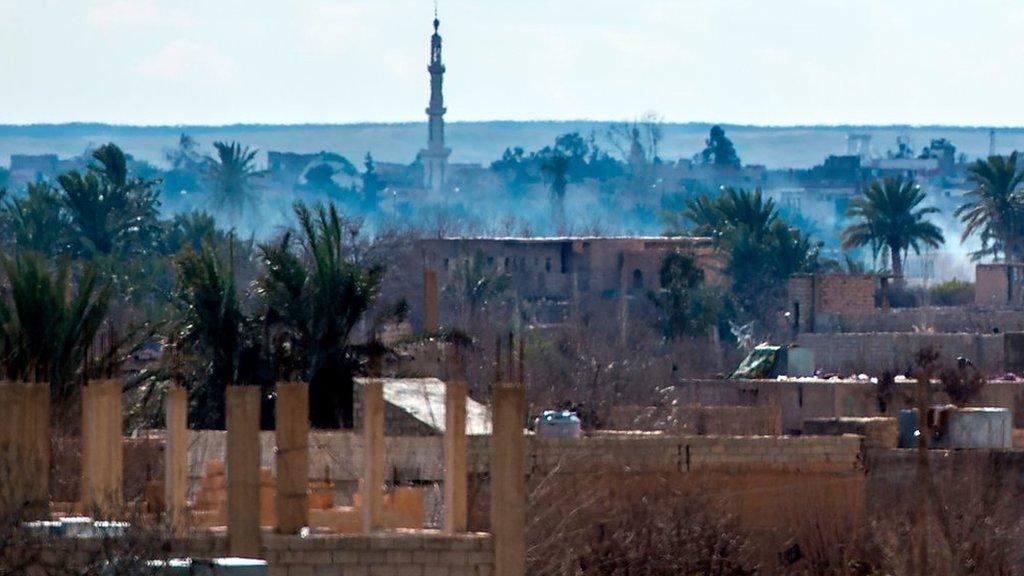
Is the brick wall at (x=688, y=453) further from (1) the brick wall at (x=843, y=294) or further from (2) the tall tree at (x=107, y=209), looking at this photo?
(2) the tall tree at (x=107, y=209)

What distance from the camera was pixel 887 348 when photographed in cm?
4875

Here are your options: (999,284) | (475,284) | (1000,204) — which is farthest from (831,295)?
(1000,204)

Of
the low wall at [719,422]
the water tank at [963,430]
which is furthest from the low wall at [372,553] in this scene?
the low wall at [719,422]

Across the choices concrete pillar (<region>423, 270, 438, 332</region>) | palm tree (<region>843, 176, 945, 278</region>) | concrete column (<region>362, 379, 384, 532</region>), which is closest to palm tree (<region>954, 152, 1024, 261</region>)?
palm tree (<region>843, 176, 945, 278</region>)

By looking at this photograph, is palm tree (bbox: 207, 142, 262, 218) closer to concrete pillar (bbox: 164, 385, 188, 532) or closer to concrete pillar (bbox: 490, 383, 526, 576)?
concrete pillar (bbox: 164, 385, 188, 532)

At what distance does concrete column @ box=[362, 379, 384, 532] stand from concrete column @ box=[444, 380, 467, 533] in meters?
0.39

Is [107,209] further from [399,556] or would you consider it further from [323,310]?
[399,556]

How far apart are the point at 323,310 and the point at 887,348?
18.0m

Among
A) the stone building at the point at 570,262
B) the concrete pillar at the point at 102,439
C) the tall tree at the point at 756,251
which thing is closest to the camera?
the concrete pillar at the point at 102,439

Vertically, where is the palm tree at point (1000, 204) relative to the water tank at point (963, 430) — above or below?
above

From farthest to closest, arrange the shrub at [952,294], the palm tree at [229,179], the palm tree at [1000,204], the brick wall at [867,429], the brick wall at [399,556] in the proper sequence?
the palm tree at [229,179]
the shrub at [952,294]
the palm tree at [1000,204]
the brick wall at [867,429]
the brick wall at [399,556]

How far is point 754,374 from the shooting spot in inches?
1654

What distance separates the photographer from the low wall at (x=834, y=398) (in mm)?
35094

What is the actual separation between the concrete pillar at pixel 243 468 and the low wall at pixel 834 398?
1565cm
